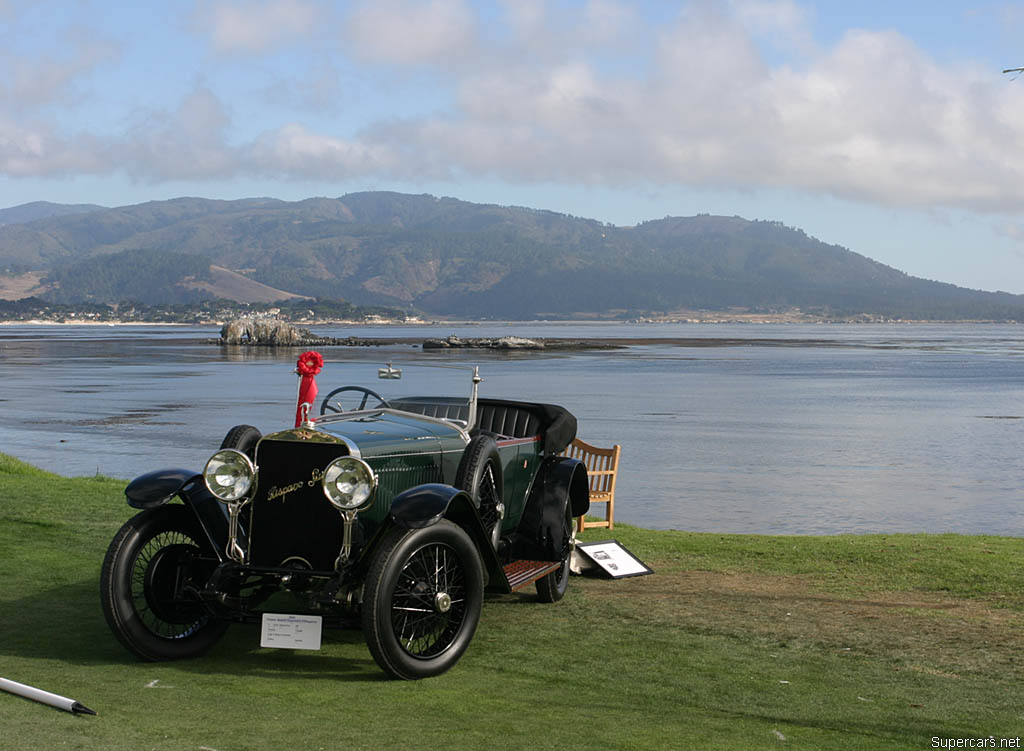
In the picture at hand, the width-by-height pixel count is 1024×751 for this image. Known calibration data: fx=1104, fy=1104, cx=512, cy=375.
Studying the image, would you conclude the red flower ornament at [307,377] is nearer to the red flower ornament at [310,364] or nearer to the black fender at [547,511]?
the red flower ornament at [310,364]

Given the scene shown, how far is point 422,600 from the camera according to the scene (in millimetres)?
6520

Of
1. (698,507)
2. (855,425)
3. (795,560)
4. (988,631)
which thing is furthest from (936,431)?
(988,631)

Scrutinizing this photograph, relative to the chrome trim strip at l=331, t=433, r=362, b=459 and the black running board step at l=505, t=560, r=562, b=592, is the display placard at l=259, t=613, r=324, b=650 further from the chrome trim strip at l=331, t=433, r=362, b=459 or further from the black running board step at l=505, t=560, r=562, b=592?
the black running board step at l=505, t=560, r=562, b=592

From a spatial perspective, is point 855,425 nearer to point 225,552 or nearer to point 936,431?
point 936,431

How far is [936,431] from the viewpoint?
3350cm

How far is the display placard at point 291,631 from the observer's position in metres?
6.22

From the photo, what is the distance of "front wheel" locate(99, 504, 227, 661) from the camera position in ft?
21.2

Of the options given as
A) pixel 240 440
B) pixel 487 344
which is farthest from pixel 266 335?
pixel 240 440

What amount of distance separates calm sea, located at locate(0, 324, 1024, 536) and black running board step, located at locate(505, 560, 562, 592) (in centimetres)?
193

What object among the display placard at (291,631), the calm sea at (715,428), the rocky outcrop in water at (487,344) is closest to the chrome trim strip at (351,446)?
the display placard at (291,631)

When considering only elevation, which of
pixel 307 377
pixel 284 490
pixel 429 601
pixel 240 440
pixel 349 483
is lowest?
pixel 429 601

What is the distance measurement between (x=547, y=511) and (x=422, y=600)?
7.50ft

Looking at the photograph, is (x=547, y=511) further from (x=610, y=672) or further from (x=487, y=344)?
(x=487, y=344)

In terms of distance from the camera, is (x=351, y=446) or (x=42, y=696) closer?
(x=42, y=696)
